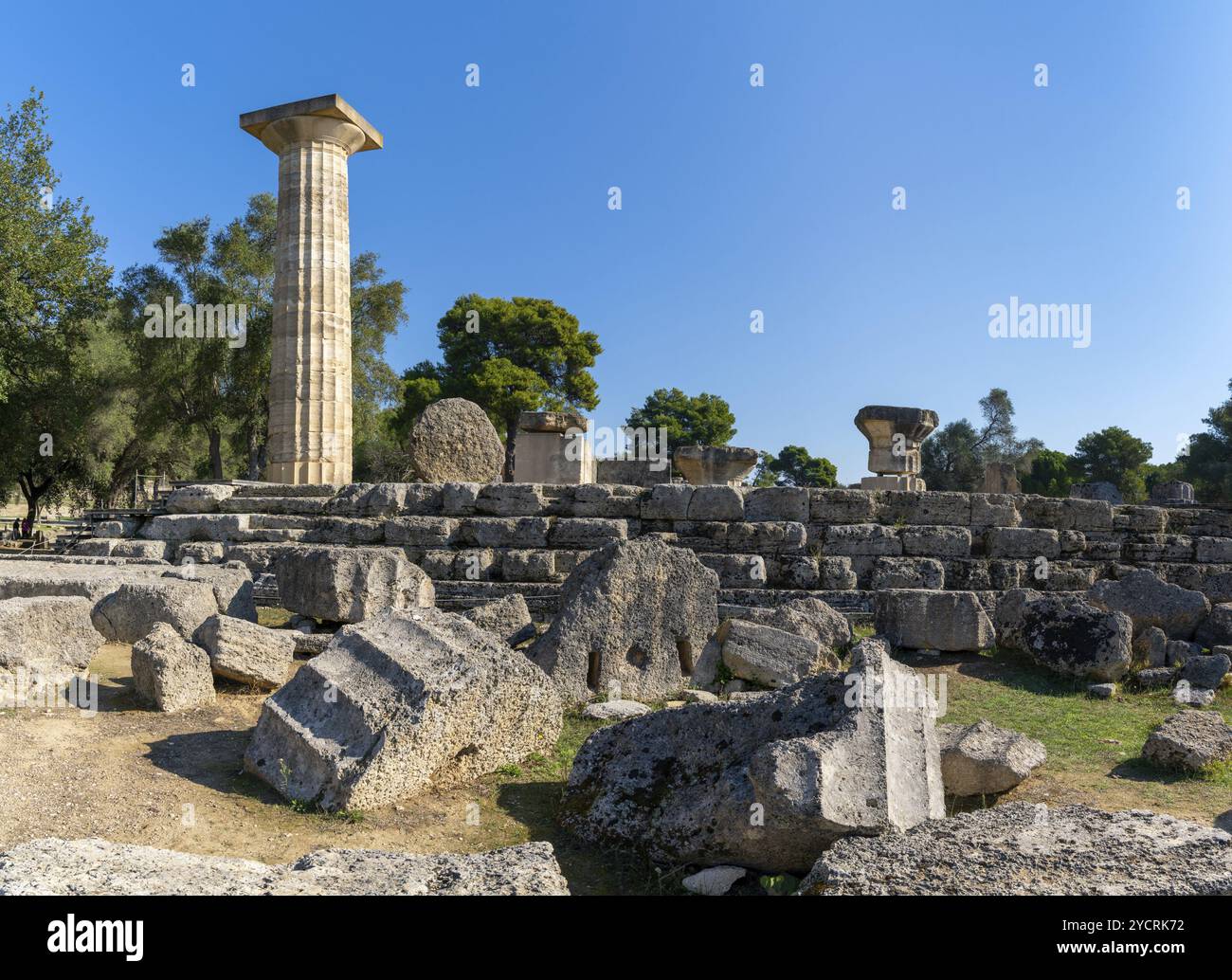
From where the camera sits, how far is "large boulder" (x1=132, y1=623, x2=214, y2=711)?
5.27 metres

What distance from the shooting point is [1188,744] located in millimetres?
4945

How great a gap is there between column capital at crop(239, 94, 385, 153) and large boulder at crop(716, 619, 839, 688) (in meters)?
11.7

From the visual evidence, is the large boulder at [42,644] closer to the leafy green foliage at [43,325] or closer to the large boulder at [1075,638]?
the large boulder at [1075,638]

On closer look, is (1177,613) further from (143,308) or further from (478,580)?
(143,308)

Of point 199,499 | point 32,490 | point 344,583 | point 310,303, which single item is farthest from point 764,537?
point 32,490

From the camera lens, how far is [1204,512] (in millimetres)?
10898

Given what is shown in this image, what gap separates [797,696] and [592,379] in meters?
36.5

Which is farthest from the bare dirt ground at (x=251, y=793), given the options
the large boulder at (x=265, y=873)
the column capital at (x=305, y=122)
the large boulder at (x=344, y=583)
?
the column capital at (x=305, y=122)

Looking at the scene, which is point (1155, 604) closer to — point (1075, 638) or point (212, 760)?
point (1075, 638)

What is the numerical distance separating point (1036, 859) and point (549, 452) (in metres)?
13.0

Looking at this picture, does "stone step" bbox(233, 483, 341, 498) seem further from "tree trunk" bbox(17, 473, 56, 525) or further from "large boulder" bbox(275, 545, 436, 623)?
"tree trunk" bbox(17, 473, 56, 525)

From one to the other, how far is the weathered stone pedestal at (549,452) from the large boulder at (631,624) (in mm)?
8738

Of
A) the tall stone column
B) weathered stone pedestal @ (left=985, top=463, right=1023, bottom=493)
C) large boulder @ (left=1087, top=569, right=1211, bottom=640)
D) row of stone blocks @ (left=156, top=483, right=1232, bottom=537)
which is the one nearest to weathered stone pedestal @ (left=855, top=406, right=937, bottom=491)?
weathered stone pedestal @ (left=985, top=463, right=1023, bottom=493)
